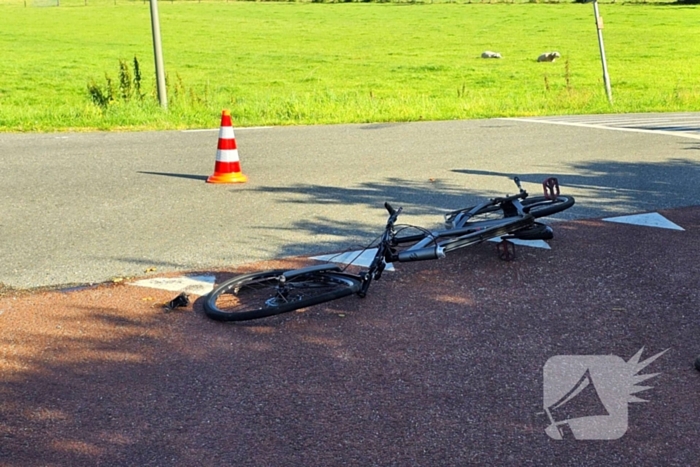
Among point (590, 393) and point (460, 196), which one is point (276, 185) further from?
point (590, 393)

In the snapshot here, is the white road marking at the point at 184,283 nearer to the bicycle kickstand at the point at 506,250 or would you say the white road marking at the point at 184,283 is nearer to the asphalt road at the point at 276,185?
the asphalt road at the point at 276,185

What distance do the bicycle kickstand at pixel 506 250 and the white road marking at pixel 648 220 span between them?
167 centimetres

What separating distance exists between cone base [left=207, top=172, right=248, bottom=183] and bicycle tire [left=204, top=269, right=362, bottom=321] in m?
4.17

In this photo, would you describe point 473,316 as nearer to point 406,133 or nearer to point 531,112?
point 406,133

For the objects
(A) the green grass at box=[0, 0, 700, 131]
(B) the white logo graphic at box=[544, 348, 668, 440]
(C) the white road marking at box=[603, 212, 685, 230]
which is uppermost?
(A) the green grass at box=[0, 0, 700, 131]

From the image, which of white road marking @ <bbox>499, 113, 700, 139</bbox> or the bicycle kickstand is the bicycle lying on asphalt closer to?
the bicycle kickstand

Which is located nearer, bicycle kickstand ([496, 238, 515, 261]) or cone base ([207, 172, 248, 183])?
bicycle kickstand ([496, 238, 515, 261])

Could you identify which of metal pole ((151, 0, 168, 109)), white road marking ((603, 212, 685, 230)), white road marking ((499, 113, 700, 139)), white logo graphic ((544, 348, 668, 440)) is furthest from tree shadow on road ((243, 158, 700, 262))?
metal pole ((151, 0, 168, 109))

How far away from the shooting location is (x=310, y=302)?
17.9 ft

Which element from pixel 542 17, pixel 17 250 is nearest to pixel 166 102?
pixel 17 250

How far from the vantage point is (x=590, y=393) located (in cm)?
439

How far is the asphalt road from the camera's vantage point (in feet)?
23.3

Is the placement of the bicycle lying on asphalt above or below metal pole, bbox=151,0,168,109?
below

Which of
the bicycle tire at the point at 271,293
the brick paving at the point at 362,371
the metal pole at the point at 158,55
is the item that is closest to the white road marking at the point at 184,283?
the brick paving at the point at 362,371
